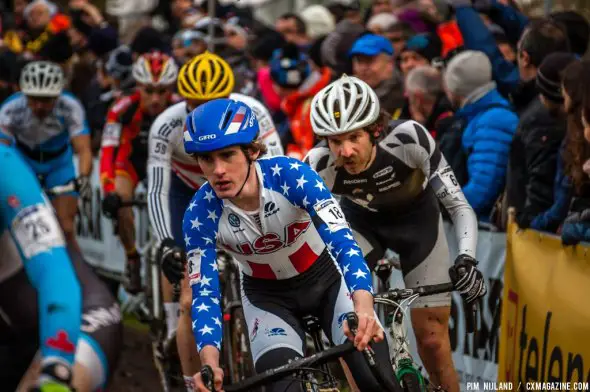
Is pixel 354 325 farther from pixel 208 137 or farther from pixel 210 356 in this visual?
pixel 208 137

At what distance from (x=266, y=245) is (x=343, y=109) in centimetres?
97

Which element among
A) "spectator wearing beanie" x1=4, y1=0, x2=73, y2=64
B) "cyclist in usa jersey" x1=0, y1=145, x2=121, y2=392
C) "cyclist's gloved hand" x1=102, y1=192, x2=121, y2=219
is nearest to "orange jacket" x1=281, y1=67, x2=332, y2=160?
"cyclist's gloved hand" x1=102, y1=192, x2=121, y2=219

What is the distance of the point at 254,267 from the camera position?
20.8 ft

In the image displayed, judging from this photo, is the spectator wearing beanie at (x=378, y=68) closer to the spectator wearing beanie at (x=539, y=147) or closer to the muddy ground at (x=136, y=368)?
the spectator wearing beanie at (x=539, y=147)

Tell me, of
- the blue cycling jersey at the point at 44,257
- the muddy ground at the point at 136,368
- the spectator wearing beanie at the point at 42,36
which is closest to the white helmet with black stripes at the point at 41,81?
the muddy ground at the point at 136,368

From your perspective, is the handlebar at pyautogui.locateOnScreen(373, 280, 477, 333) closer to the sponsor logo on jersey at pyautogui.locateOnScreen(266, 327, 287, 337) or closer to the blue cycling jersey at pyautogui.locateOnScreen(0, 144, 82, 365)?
the sponsor logo on jersey at pyautogui.locateOnScreen(266, 327, 287, 337)

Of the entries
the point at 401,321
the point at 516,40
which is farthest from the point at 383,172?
the point at 516,40

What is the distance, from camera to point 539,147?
8086 millimetres

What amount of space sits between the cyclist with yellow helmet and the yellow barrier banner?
185 cm

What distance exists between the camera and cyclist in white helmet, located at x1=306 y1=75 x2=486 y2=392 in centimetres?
675

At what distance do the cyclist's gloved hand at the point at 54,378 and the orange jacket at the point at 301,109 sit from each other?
7919 mm

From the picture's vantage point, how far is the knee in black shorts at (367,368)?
18.9ft

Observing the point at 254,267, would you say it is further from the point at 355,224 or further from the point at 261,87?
the point at 261,87

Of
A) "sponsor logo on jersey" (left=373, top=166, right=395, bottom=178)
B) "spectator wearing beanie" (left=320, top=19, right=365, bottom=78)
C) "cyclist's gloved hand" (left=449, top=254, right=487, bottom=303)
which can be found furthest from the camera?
"spectator wearing beanie" (left=320, top=19, right=365, bottom=78)
